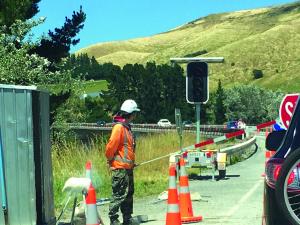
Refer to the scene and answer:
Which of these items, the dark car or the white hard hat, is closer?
the dark car

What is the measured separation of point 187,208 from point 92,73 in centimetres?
15916

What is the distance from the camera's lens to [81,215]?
9219mm

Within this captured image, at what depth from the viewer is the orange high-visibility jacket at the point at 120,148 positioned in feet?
30.8

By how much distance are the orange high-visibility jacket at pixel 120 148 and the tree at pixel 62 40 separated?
838 inches

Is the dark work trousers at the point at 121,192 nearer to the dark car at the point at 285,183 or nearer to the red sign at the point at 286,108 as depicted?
the red sign at the point at 286,108

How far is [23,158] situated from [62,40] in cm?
2392

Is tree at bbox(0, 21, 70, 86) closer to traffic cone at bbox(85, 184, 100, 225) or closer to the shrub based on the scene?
traffic cone at bbox(85, 184, 100, 225)

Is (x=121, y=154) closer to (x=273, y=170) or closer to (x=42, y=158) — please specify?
(x=42, y=158)

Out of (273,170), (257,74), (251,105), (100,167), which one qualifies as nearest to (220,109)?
(251,105)

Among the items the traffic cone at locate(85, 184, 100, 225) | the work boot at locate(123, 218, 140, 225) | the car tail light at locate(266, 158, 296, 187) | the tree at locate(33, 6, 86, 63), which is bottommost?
the work boot at locate(123, 218, 140, 225)

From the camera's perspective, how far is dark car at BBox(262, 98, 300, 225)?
4539mm

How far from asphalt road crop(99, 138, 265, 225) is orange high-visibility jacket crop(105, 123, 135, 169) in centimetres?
128

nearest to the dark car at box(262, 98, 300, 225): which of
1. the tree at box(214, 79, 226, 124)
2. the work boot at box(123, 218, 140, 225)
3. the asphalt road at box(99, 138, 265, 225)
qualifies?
the work boot at box(123, 218, 140, 225)

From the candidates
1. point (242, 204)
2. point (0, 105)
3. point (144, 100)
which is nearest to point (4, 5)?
point (242, 204)
